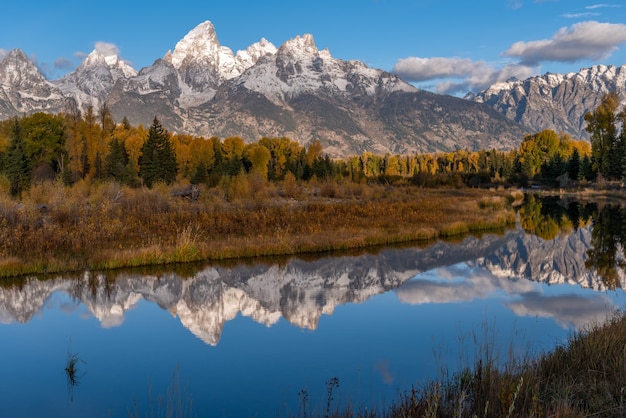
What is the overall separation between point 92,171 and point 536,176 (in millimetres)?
85532

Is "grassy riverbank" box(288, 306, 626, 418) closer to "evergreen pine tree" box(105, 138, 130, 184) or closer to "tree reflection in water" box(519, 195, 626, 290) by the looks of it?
"tree reflection in water" box(519, 195, 626, 290)

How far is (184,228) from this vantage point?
84.5ft

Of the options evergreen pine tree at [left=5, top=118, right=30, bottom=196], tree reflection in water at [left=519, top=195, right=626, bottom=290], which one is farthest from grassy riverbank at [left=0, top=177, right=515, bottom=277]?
evergreen pine tree at [left=5, top=118, right=30, bottom=196]

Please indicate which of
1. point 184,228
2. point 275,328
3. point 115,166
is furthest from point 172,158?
point 275,328

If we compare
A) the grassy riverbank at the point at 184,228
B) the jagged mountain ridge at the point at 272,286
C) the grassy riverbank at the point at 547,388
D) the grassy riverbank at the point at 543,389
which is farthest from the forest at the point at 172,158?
the grassy riverbank at the point at 547,388

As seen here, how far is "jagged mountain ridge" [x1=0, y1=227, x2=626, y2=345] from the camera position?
52.6 feet

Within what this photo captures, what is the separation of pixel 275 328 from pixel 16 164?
54200mm

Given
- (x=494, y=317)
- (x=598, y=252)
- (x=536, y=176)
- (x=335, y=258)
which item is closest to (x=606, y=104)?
(x=536, y=176)

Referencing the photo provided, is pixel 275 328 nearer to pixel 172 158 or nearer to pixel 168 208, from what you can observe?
pixel 168 208

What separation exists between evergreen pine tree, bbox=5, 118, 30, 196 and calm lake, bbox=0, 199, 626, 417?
42.2 m

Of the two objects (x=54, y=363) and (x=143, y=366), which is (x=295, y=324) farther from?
(x=54, y=363)

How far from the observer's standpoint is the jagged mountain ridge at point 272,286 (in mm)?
16047

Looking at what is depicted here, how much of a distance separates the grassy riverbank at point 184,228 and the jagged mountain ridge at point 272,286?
1642 mm

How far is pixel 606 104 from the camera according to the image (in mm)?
81938
